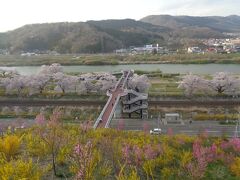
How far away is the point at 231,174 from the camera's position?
9172 millimetres

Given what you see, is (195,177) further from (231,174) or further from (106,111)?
(106,111)

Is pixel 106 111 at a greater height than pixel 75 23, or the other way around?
pixel 75 23

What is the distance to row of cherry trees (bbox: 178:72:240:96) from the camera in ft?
94.9

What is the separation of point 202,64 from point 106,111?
122ft

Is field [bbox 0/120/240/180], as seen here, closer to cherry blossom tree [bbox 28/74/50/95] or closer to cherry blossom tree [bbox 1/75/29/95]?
cherry blossom tree [bbox 28/74/50/95]

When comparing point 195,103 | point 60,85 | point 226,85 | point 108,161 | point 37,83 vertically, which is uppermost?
point 108,161

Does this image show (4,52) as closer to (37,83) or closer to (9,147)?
(37,83)

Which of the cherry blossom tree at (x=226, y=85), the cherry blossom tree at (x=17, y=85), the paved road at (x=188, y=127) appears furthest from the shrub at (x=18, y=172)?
the cherry blossom tree at (x=17, y=85)

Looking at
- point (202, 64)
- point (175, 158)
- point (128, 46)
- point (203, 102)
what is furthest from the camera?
point (128, 46)

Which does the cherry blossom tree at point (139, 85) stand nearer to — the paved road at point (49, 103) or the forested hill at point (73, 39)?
the paved road at point (49, 103)

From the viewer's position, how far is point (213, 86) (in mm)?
29562

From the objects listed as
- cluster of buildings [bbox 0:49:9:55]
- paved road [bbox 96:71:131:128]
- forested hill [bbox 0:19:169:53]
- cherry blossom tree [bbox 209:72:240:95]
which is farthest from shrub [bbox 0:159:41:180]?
cluster of buildings [bbox 0:49:9:55]

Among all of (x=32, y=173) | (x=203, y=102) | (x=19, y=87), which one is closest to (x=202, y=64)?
(x=203, y=102)

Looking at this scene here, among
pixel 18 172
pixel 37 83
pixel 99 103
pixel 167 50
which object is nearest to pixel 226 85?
pixel 99 103
